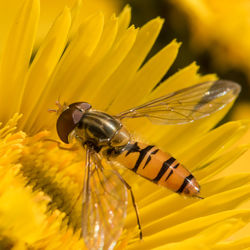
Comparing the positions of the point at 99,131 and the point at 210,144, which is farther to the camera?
the point at 210,144

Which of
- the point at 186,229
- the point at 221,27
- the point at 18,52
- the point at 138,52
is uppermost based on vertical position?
the point at 221,27

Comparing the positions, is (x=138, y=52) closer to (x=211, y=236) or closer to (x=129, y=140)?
(x=129, y=140)

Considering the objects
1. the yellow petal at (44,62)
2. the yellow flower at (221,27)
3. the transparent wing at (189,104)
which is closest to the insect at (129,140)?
the transparent wing at (189,104)

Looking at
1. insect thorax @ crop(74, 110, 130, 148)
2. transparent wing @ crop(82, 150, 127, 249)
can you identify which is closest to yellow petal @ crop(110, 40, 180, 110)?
insect thorax @ crop(74, 110, 130, 148)

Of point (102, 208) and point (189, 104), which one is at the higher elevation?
point (189, 104)

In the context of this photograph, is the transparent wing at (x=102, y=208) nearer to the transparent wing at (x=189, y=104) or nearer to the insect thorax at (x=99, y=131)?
the insect thorax at (x=99, y=131)

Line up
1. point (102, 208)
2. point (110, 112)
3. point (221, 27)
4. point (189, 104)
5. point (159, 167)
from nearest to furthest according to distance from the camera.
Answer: point (102, 208)
point (159, 167)
point (189, 104)
point (110, 112)
point (221, 27)

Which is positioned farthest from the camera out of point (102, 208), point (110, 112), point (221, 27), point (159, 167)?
point (221, 27)

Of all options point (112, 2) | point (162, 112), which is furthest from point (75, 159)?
point (112, 2)

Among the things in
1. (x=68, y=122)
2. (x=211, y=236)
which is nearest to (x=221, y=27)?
(x=68, y=122)
